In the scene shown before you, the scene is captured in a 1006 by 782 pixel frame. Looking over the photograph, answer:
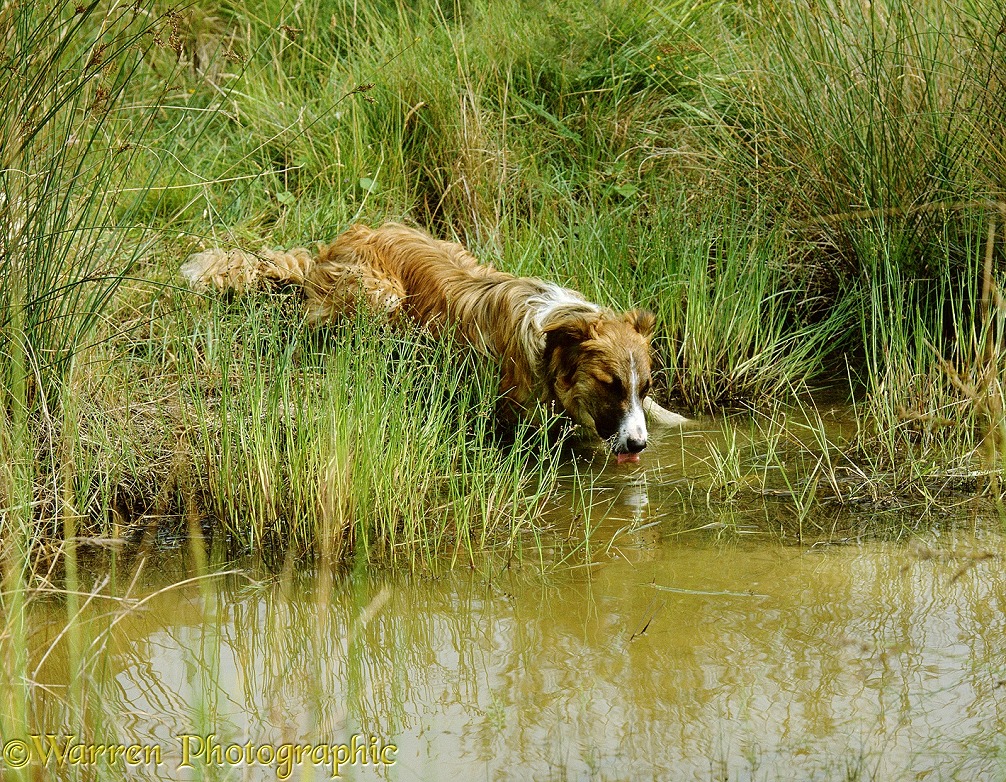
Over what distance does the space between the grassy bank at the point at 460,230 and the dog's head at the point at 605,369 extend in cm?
34

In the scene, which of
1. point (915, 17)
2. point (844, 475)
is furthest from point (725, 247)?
point (844, 475)

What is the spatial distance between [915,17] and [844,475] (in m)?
2.57

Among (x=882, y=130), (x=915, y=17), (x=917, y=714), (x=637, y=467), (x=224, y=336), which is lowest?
(x=917, y=714)

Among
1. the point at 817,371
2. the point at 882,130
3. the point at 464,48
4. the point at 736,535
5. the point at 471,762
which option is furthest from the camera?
the point at 464,48

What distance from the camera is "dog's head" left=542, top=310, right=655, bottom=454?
528 centimetres

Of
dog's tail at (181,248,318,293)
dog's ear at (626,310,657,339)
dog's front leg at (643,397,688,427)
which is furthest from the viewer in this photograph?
dog's tail at (181,248,318,293)

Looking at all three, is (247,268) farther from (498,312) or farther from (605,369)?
(605,369)

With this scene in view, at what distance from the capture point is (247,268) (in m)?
6.03

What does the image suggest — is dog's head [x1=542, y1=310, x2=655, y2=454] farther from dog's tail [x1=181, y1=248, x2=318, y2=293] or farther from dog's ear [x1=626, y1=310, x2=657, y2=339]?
dog's tail [x1=181, y1=248, x2=318, y2=293]

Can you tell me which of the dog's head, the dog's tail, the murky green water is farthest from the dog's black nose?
the dog's tail

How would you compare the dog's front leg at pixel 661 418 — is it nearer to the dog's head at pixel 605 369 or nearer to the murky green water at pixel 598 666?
the dog's head at pixel 605 369

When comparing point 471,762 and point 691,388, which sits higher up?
point 691,388

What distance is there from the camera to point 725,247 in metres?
6.46

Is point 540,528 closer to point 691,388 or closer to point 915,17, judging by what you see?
point 691,388
